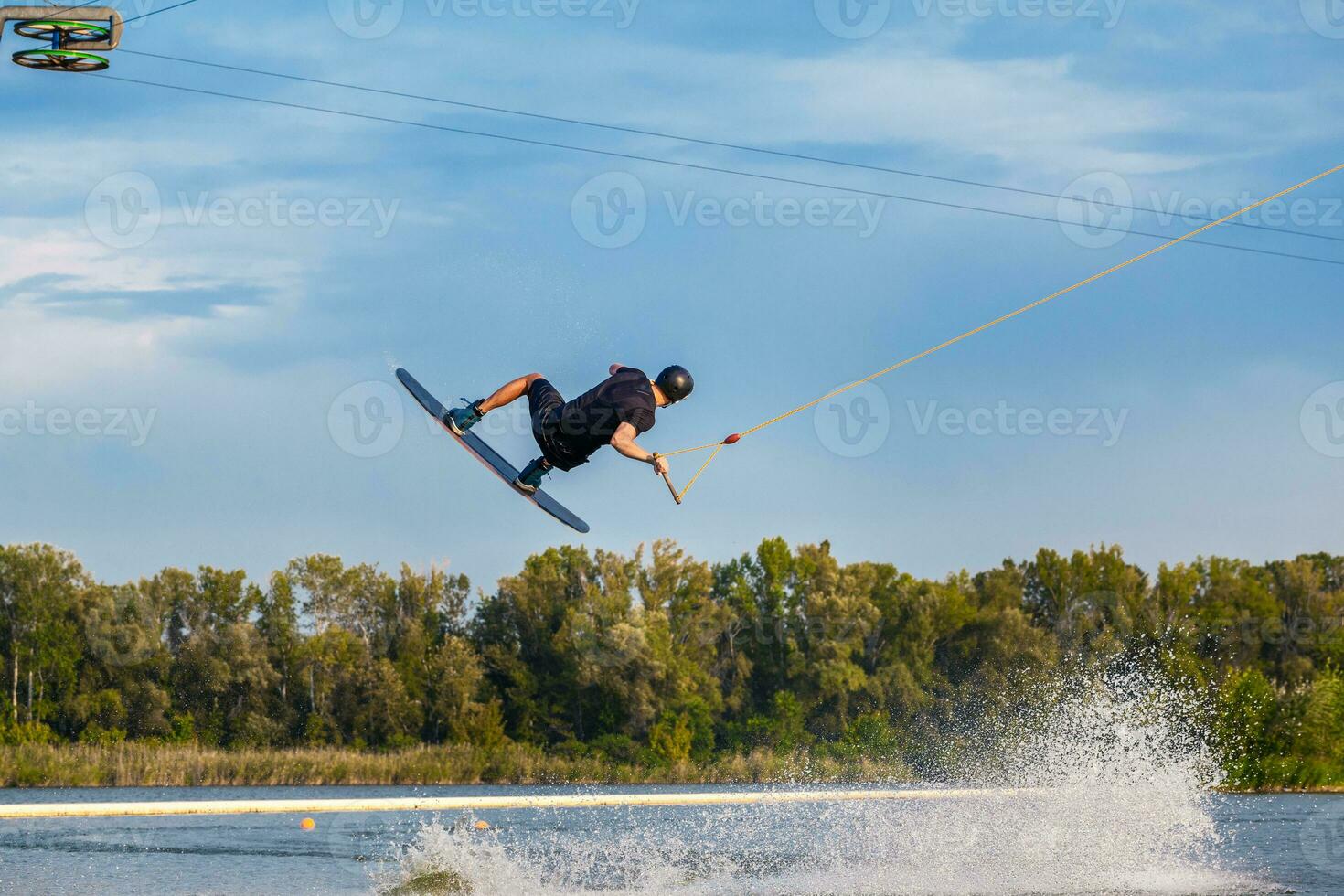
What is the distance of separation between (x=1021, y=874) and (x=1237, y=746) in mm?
27250

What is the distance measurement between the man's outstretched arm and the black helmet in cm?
68

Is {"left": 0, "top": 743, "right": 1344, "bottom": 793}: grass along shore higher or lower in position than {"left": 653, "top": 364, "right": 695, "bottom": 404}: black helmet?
lower

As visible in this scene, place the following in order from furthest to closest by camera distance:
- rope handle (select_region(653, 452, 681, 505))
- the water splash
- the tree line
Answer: the tree line
the water splash
rope handle (select_region(653, 452, 681, 505))

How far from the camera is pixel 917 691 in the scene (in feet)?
183

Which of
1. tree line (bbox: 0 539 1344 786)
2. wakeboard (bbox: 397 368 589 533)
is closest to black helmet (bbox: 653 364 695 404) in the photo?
wakeboard (bbox: 397 368 589 533)

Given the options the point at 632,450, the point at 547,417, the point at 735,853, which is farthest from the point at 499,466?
the point at 735,853

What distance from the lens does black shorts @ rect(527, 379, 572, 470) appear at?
13453 millimetres

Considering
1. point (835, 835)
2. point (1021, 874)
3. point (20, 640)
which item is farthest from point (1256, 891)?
point (20, 640)

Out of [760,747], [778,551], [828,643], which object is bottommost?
[760,747]

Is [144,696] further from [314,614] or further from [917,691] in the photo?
[917,691]

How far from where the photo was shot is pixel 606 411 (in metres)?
12.9

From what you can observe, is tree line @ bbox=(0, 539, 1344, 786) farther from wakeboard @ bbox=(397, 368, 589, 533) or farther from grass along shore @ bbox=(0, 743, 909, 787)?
wakeboard @ bbox=(397, 368, 589, 533)

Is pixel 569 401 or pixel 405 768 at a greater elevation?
pixel 569 401

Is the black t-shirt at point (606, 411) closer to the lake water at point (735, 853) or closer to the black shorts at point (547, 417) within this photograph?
the black shorts at point (547, 417)
